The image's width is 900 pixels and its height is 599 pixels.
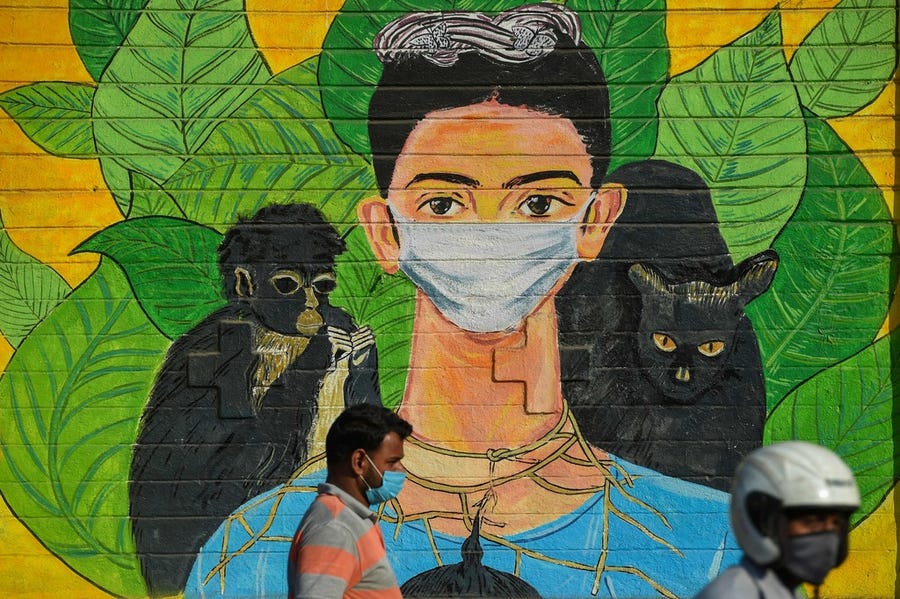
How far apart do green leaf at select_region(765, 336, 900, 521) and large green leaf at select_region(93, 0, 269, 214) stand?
3.61 metres

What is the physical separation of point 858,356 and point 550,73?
93.3 inches

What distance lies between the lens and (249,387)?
6512mm

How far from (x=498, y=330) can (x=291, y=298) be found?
119 cm

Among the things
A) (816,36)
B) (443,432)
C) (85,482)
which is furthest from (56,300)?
(816,36)

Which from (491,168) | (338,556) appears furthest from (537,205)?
(338,556)

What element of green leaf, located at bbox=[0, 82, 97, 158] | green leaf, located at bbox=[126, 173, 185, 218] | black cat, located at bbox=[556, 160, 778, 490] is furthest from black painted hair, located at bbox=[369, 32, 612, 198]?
green leaf, located at bbox=[0, 82, 97, 158]

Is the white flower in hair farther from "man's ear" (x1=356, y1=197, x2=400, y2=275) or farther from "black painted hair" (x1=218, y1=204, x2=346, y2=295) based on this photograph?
"black painted hair" (x1=218, y1=204, x2=346, y2=295)

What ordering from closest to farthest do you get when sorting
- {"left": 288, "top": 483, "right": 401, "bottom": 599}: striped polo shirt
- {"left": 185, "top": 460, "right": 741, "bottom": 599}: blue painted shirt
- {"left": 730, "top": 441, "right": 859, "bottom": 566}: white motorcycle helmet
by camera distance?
{"left": 730, "top": 441, "right": 859, "bottom": 566}: white motorcycle helmet, {"left": 288, "top": 483, "right": 401, "bottom": 599}: striped polo shirt, {"left": 185, "top": 460, "right": 741, "bottom": 599}: blue painted shirt

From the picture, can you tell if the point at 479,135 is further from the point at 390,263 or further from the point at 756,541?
the point at 756,541

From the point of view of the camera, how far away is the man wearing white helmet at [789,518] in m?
2.65

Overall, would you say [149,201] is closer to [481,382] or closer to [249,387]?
[249,387]

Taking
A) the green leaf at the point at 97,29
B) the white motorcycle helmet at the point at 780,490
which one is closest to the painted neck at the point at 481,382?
the green leaf at the point at 97,29

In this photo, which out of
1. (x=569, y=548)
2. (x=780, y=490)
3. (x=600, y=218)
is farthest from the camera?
(x=600, y=218)

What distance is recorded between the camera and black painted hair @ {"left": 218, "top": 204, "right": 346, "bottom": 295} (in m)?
6.53
